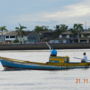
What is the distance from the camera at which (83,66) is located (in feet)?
147

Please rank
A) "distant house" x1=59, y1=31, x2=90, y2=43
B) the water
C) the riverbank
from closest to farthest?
the water → the riverbank → "distant house" x1=59, y1=31, x2=90, y2=43

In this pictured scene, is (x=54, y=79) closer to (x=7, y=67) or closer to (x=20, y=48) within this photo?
(x=7, y=67)

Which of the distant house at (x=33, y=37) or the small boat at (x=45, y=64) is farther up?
the distant house at (x=33, y=37)

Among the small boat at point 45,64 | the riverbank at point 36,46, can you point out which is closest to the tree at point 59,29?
the riverbank at point 36,46

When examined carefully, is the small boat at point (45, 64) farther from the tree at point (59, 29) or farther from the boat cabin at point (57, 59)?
the tree at point (59, 29)

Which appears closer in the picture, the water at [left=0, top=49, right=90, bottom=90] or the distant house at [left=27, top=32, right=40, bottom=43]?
the water at [left=0, top=49, right=90, bottom=90]

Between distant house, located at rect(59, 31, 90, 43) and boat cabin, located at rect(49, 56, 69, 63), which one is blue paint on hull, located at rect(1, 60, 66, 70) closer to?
boat cabin, located at rect(49, 56, 69, 63)

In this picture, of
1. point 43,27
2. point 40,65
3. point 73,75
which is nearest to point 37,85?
point 73,75

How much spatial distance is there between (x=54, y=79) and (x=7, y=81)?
403cm

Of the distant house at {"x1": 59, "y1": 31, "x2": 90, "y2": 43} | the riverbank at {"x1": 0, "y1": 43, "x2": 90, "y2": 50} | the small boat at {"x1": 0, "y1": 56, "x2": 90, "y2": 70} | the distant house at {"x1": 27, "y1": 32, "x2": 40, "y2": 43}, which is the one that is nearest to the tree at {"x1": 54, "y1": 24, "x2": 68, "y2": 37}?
the distant house at {"x1": 59, "y1": 31, "x2": 90, "y2": 43}

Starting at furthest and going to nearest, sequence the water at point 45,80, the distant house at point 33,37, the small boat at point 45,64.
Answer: the distant house at point 33,37 → the small boat at point 45,64 → the water at point 45,80

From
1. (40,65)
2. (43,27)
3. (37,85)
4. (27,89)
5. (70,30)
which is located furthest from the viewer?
(43,27)

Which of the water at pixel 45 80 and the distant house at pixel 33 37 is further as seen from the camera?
the distant house at pixel 33 37

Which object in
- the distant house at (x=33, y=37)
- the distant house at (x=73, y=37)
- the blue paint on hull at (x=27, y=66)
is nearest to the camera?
the blue paint on hull at (x=27, y=66)
